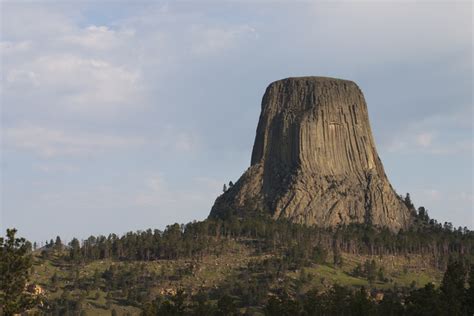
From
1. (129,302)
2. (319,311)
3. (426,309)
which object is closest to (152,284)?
(129,302)

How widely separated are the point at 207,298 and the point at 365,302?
75.1 m

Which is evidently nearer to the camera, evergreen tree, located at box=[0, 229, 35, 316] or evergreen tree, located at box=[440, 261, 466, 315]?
evergreen tree, located at box=[0, 229, 35, 316]

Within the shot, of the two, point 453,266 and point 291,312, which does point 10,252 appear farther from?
point 453,266

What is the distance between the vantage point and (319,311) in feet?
392

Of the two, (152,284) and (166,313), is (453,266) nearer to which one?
(166,313)

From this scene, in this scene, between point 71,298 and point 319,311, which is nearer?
point 319,311

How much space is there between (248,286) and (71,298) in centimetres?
4025

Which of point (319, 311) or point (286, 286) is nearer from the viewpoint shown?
point (319, 311)

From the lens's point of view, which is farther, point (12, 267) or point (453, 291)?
point (453, 291)

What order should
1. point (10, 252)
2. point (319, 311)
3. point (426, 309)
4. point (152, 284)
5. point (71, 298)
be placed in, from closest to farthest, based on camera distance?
1. point (10, 252)
2. point (426, 309)
3. point (319, 311)
4. point (71, 298)
5. point (152, 284)

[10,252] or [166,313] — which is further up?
[10,252]

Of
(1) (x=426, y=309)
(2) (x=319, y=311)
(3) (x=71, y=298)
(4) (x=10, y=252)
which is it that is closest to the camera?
(4) (x=10, y=252)

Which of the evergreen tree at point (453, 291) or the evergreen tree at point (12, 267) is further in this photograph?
the evergreen tree at point (453, 291)

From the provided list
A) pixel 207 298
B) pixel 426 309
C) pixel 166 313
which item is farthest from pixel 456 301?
pixel 207 298
